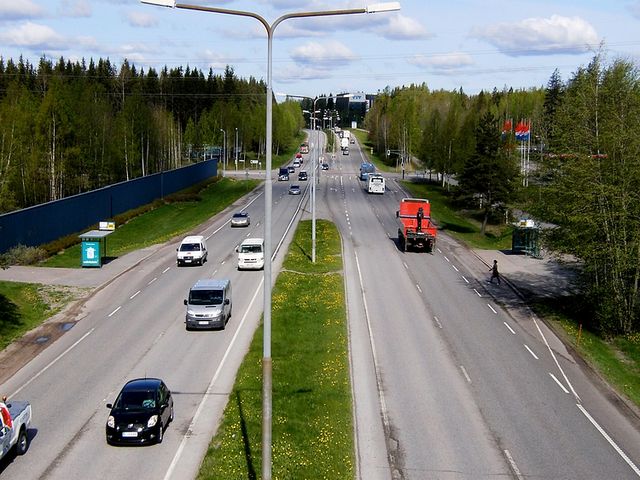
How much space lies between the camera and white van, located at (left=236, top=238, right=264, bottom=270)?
160ft

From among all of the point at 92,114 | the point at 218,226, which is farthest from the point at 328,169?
the point at 218,226

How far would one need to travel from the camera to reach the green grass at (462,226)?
6612 centimetres

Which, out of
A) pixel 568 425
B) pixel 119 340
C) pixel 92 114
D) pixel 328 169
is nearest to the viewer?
pixel 568 425

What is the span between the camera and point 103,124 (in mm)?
97562

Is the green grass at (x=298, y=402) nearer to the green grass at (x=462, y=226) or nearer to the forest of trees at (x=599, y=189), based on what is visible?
the forest of trees at (x=599, y=189)

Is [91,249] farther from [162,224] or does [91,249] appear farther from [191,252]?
[162,224]

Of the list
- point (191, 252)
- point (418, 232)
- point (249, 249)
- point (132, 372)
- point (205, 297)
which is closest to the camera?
point (132, 372)

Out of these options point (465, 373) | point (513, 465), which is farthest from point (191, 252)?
point (513, 465)

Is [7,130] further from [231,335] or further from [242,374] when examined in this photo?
[242,374]

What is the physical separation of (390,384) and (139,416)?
996 centimetres

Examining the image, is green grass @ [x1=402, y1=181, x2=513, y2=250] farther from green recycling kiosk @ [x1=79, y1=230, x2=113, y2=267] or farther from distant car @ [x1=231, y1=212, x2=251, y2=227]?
green recycling kiosk @ [x1=79, y1=230, x2=113, y2=267]

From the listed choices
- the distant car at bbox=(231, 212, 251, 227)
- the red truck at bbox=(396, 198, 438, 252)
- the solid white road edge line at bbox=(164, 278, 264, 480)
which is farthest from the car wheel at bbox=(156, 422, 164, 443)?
the distant car at bbox=(231, 212, 251, 227)

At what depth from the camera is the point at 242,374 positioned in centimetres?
2723

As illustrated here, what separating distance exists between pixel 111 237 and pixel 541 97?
14555 cm
